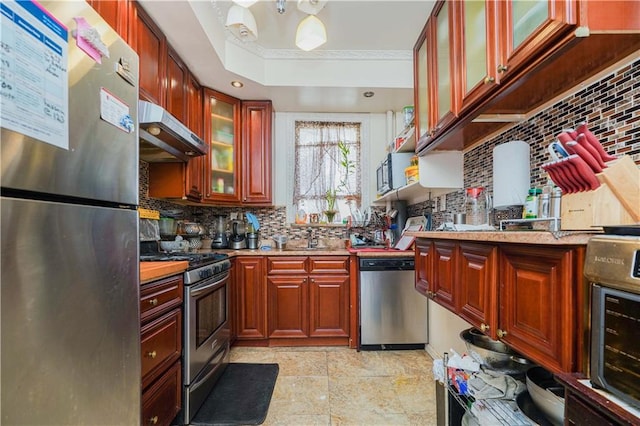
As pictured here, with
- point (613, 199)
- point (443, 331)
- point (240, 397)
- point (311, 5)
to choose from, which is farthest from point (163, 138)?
point (443, 331)

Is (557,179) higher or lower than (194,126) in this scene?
lower

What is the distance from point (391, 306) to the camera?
8.30 ft

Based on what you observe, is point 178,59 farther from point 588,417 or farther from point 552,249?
point 588,417

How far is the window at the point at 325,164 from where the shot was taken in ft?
11.0

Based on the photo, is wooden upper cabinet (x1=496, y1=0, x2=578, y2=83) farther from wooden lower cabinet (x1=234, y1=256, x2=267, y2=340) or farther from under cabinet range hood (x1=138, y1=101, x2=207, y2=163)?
wooden lower cabinet (x1=234, y1=256, x2=267, y2=340)

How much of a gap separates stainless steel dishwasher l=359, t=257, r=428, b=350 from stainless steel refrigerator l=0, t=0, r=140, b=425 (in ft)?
6.22

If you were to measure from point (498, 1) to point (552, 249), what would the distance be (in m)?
0.98

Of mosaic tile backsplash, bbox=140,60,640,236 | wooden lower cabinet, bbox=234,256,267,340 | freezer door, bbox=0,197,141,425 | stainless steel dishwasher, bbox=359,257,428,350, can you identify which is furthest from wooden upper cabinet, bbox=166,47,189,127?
stainless steel dishwasher, bbox=359,257,428,350

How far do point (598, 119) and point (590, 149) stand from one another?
40 centimetres

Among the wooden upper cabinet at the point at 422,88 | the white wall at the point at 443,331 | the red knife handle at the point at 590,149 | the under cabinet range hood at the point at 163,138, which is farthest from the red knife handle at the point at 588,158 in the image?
the under cabinet range hood at the point at 163,138

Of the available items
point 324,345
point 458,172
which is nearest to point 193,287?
point 324,345

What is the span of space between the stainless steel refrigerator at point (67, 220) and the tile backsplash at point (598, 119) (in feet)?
5.30

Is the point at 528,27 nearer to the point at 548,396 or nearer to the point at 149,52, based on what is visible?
the point at 548,396

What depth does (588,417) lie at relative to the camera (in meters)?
0.57
